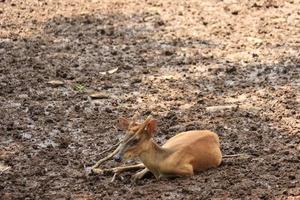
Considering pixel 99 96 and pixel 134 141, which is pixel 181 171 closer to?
pixel 134 141

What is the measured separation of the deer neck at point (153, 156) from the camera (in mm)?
5891

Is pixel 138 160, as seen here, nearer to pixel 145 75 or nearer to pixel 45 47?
pixel 145 75

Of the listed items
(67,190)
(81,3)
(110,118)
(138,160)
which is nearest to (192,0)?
(81,3)

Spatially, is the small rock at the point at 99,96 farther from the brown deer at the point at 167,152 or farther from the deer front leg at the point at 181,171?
the deer front leg at the point at 181,171

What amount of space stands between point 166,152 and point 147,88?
92.9 inches

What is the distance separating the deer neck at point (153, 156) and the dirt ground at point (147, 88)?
0.47ft

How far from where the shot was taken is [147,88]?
8250mm

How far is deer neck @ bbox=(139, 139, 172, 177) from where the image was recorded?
19.3ft

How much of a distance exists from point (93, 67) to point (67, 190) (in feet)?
10.8

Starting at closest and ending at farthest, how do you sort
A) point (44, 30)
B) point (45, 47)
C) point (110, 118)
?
1. point (110, 118)
2. point (45, 47)
3. point (44, 30)

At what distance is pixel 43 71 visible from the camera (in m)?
8.77

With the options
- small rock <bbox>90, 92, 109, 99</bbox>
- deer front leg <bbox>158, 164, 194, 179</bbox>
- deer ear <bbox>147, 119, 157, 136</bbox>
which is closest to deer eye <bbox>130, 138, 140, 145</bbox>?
deer ear <bbox>147, 119, 157, 136</bbox>

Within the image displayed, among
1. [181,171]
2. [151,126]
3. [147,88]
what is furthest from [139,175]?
[147,88]

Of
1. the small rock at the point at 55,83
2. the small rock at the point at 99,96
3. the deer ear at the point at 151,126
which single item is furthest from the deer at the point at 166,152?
the small rock at the point at 55,83
